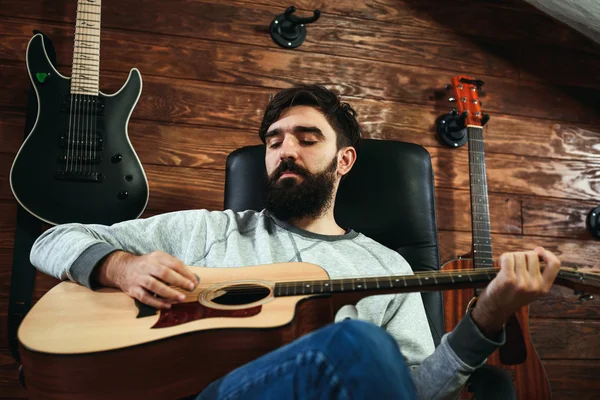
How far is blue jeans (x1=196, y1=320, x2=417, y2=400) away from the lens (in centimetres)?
56

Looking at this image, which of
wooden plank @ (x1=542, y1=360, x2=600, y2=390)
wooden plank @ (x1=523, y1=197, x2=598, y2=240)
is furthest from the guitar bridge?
wooden plank @ (x1=542, y1=360, x2=600, y2=390)

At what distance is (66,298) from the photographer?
99 centimetres

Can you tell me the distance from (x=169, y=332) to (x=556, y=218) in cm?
197

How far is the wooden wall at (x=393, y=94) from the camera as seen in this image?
6.13 feet

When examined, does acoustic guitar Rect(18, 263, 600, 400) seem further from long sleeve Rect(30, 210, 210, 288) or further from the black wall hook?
the black wall hook

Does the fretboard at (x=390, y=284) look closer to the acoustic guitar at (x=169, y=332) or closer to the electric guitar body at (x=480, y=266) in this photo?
the acoustic guitar at (x=169, y=332)

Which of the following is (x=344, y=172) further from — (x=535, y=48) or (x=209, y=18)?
(x=535, y=48)

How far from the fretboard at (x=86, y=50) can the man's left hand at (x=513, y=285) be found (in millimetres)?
1367

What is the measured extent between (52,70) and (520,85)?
2.01 metres

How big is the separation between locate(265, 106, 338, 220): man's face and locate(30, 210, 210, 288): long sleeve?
0.23 m

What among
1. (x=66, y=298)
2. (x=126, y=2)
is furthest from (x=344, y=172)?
(x=126, y=2)

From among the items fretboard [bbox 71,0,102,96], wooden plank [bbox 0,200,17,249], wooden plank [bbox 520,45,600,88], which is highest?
wooden plank [bbox 520,45,600,88]

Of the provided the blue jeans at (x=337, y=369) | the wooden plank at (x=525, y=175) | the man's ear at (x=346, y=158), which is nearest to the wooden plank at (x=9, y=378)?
the man's ear at (x=346, y=158)

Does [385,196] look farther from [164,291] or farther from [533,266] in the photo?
[164,291]
